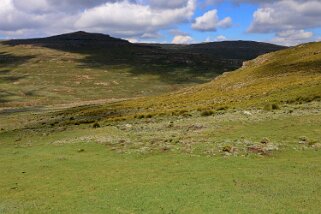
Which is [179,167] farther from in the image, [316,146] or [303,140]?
[303,140]

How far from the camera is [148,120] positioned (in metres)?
63.2

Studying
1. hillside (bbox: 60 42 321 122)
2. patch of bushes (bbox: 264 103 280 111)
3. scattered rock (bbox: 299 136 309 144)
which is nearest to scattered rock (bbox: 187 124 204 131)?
patch of bushes (bbox: 264 103 280 111)

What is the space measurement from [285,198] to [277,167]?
7.02m

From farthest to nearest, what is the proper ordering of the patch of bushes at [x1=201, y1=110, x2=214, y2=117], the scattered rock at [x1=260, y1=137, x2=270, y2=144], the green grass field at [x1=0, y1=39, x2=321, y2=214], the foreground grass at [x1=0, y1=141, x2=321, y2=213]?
the patch of bushes at [x1=201, y1=110, x2=214, y2=117]
the scattered rock at [x1=260, y1=137, x2=270, y2=144]
the green grass field at [x1=0, y1=39, x2=321, y2=214]
the foreground grass at [x1=0, y1=141, x2=321, y2=213]

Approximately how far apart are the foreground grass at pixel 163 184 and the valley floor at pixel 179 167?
2.5 inches

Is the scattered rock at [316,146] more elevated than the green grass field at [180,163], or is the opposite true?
the scattered rock at [316,146]

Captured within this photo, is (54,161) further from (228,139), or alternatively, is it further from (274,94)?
(274,94)

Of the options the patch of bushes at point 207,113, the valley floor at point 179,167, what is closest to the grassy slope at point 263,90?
the patch of bushes at point 207,113

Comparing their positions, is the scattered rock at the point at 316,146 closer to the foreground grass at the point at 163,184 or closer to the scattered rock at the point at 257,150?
the foreground grass at the point at 163,184

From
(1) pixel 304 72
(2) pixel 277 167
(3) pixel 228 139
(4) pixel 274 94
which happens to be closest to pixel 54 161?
(3) pixel 228 139

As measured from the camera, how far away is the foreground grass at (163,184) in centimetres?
2561

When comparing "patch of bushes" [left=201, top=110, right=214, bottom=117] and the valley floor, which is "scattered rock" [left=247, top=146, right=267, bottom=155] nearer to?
the valley floor

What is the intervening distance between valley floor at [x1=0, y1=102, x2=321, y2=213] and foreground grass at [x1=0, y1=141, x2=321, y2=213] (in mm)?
63

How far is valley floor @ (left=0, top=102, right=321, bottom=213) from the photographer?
26.4 meters
